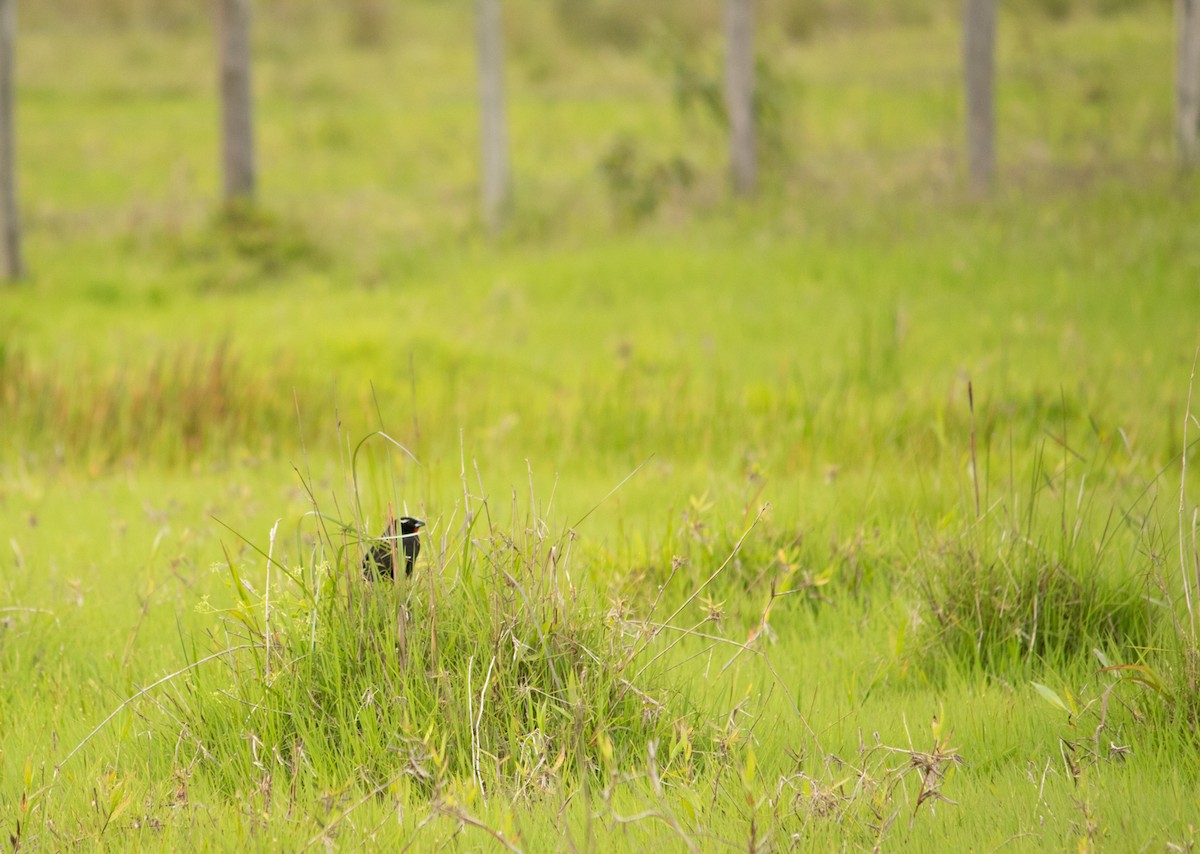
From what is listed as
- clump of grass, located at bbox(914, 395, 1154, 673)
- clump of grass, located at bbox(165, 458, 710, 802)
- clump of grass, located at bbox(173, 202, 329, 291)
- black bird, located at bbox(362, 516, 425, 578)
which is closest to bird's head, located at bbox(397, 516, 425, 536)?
black bird, located at bbox(362, 516, 425, 578)

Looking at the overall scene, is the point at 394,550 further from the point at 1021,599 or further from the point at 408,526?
the point at 1021,599

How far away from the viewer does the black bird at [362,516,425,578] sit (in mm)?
2658

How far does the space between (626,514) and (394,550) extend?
6.26 feet

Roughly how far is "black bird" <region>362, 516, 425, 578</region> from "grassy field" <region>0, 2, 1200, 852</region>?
7 cm

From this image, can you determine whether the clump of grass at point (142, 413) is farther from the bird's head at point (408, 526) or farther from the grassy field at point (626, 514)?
the bird's head at point (408, 526)

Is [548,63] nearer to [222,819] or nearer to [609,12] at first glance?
[609,12]

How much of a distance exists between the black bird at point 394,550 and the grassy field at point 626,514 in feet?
0.22

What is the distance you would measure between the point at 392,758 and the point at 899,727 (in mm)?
1178

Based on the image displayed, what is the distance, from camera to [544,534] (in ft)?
8.57

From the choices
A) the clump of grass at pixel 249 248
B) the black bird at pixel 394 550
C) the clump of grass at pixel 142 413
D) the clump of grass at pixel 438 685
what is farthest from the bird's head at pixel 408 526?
the clump of grass at pixel 249 248

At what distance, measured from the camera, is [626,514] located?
14.6 feet

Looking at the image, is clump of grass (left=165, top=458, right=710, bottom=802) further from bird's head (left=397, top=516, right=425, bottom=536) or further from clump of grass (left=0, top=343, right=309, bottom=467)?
clump of grass (left=0, top=343, right=309, bottom=467)

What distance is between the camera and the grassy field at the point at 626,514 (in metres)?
2.35

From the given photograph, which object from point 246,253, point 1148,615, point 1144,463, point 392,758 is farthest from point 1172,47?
point 392,758
